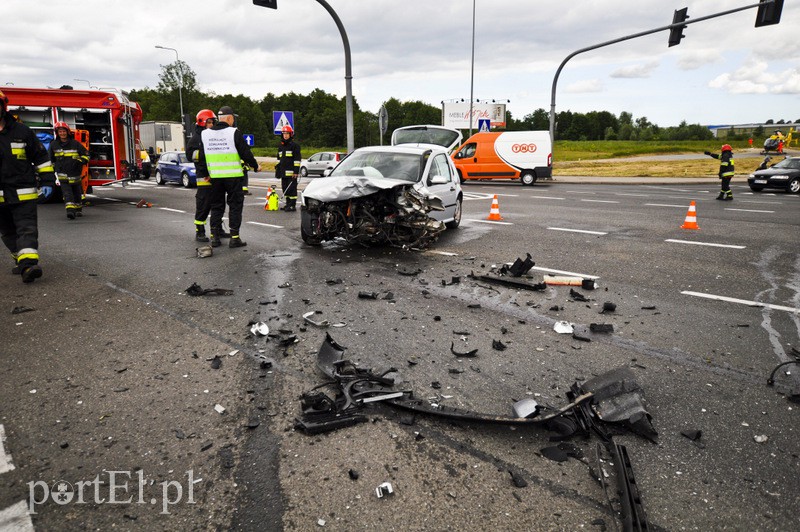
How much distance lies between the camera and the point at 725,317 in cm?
521

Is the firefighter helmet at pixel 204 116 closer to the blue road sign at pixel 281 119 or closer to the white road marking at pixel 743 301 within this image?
the blue road sign at pixel 281 119

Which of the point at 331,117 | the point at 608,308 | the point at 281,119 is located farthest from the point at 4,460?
the point at 331,117

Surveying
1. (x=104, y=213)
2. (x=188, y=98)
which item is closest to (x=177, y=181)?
(x=104, y=213)

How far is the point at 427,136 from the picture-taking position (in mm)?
26969

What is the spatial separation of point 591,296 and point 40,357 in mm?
5339

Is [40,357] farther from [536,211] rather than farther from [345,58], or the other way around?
[345,58]

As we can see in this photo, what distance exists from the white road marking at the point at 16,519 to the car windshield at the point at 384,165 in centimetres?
681

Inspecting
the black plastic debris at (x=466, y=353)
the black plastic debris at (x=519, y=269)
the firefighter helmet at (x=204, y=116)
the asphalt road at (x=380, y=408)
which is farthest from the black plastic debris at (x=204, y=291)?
→ the firefighter helmet at (x=204, y=116)

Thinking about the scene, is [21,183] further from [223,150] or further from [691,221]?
[691,221]

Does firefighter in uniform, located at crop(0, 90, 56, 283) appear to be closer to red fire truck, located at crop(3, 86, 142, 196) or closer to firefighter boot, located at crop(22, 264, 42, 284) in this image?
firefighter boot, located at crop(22, 264, 42, 284)

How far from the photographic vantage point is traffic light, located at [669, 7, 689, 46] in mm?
19062

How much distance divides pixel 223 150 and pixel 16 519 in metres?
6.71

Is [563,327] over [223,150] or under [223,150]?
under

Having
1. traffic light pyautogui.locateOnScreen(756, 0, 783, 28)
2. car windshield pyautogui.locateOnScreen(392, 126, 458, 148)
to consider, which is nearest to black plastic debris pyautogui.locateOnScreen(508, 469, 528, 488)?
traffic light pyautogui.locateOnScreen(756, 0, 783, 28)
